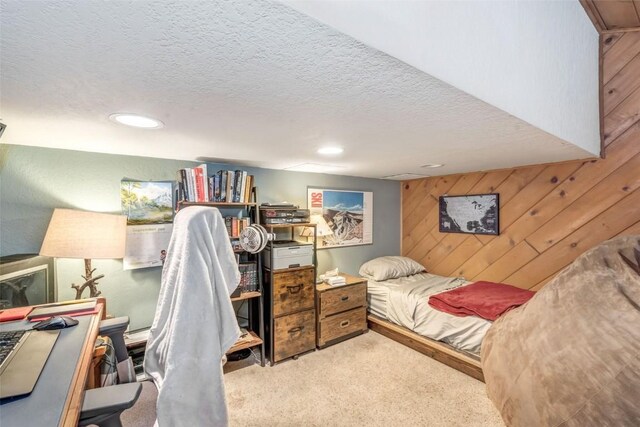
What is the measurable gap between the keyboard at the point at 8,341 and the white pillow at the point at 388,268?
115 inches

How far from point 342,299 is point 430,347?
3.02ft

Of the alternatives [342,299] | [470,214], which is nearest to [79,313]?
[342,299]

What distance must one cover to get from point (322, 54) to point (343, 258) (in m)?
2.92

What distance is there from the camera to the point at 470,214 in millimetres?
3248

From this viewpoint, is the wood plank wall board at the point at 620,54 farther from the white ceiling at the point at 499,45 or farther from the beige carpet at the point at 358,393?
the beige carpet at the point at 358,393

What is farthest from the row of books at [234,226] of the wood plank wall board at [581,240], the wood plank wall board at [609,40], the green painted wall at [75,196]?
the wood plank wall board at [609,40]

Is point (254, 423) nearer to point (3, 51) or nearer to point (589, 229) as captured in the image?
point (3, 51)

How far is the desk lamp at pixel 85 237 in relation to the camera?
→ 1.70 m

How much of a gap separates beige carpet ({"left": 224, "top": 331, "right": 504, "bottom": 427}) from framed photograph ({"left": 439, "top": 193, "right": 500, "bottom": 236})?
1.56 m

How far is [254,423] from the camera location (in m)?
1.81

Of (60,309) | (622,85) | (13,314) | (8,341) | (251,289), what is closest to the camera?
(8,341)

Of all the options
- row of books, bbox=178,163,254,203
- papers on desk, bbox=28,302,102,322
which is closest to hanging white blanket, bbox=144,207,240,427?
papers on desk, bbox=28,302,102,322

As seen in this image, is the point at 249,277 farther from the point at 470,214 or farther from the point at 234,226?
the point at 470,214

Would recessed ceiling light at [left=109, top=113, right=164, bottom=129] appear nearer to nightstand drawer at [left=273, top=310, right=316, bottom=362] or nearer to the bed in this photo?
nightstand drawer at [left=273, top=310, right=316, bottom=362]
